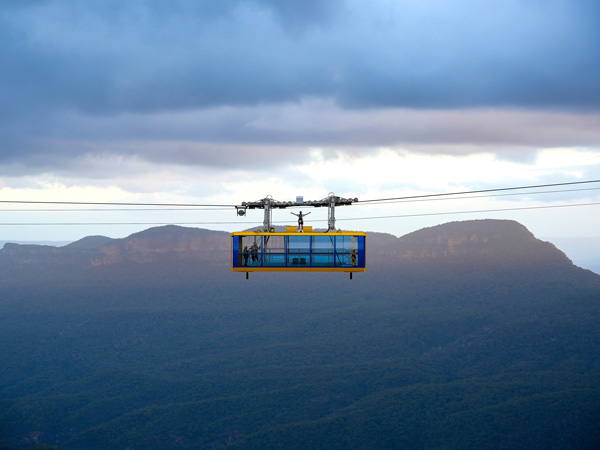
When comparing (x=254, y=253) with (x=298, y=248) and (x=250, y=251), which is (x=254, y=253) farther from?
(x=298, y=248)

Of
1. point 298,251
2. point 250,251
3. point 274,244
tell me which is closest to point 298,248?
point 298,251

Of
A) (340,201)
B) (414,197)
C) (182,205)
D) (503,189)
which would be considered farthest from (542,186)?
(182,205)

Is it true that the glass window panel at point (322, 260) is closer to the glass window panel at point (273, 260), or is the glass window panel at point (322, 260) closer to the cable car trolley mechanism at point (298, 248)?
the cable car trolley mechanism at point (298, 248)

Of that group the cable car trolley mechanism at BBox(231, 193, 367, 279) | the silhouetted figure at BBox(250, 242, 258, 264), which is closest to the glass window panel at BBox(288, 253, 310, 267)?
the cable car trolley mechanism at BBox(231, 193, 367, 279)

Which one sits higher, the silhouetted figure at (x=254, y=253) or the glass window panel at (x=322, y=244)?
the glass window panel at (x=322, y=244)

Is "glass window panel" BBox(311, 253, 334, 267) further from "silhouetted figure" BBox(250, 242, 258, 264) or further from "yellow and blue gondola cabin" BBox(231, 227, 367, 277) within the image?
"silhouetted figure" BBox(250, 242, 258, 264)

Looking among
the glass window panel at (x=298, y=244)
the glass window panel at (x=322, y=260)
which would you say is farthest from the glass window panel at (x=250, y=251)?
the glass window panel at (x=322, y=260)

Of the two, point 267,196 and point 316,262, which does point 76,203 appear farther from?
point 316,262

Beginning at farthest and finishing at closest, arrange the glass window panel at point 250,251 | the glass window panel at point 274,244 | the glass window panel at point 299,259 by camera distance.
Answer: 1. the glass window panel at point 250,251
2. the glass window panel at point 274,244
3. the glass window panel at point 299,259
